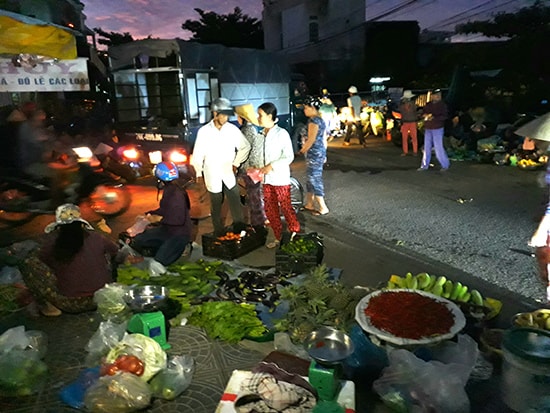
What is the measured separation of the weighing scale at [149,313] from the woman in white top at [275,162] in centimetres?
250

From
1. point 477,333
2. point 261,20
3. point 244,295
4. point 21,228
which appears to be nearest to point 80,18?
point 261,20

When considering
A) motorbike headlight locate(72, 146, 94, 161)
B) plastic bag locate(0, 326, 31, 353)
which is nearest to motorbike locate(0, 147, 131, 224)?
motorbike headlight locate(72, 146, 94, 161)

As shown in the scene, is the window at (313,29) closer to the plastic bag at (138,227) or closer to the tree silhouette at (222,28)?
the tree silhouette at (222,28)

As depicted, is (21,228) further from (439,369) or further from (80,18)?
(80,18)

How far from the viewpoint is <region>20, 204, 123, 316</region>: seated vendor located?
14.8ft

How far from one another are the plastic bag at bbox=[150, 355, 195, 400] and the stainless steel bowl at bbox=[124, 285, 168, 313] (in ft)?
2.02

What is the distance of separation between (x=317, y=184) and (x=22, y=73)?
194 inches

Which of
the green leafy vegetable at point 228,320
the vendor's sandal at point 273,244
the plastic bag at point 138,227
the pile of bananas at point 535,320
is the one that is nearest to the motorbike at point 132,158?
the plastic bag at point 138,227

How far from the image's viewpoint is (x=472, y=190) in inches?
375

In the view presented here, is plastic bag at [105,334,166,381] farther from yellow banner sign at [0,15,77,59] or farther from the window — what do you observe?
the window

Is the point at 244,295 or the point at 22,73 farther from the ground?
the point at 22,73

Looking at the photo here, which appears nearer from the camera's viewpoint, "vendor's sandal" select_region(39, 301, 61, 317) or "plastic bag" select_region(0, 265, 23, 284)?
"vendor's sandal" select_region(39, 301, 61, 317)

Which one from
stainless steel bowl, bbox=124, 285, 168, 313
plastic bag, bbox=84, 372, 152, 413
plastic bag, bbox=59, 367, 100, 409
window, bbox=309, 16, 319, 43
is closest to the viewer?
plastic bag, bbox=84, 372, 152, 413

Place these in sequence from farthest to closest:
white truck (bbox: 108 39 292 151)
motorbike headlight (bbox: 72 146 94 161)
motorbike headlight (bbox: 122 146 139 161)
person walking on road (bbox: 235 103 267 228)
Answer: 1. motorbike headlight (bbox: 122 146 139 161)
2. white truck (bbox: 108 39 292 151)
3. motorbike headlight (bbox: 72 146 94 161)
4. person walking on road (bbox: 235 103 267 228)
